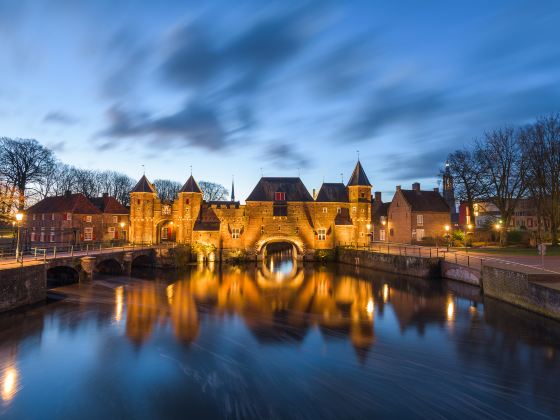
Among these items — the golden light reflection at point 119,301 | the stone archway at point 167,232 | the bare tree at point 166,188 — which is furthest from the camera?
the bare tree at point 166,188

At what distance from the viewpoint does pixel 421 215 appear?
40.1 meters

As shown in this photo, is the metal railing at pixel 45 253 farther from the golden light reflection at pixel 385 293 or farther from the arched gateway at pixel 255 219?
the golden light reflection at pixel 385 293

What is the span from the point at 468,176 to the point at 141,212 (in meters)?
33.2

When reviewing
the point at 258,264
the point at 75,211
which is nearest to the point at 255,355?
the point at 258,264

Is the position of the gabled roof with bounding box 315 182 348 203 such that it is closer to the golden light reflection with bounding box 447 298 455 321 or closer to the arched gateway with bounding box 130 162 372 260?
the arched gateway with bounding box 130 162 372 260

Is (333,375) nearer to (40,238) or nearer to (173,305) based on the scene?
(173,305)

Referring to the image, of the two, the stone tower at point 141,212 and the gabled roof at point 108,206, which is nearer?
the stone tower at point 141,212

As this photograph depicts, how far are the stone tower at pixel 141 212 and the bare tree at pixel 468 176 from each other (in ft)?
103

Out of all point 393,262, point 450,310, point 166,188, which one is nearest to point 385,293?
point 450,310

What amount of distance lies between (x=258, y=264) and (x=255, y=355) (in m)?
25.8

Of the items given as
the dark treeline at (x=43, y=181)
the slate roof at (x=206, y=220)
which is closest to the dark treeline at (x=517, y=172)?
the slate roof at (x=206, y=220)

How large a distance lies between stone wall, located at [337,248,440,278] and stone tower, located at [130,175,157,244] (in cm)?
2072

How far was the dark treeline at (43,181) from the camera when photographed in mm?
27256

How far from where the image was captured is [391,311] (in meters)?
17.1
